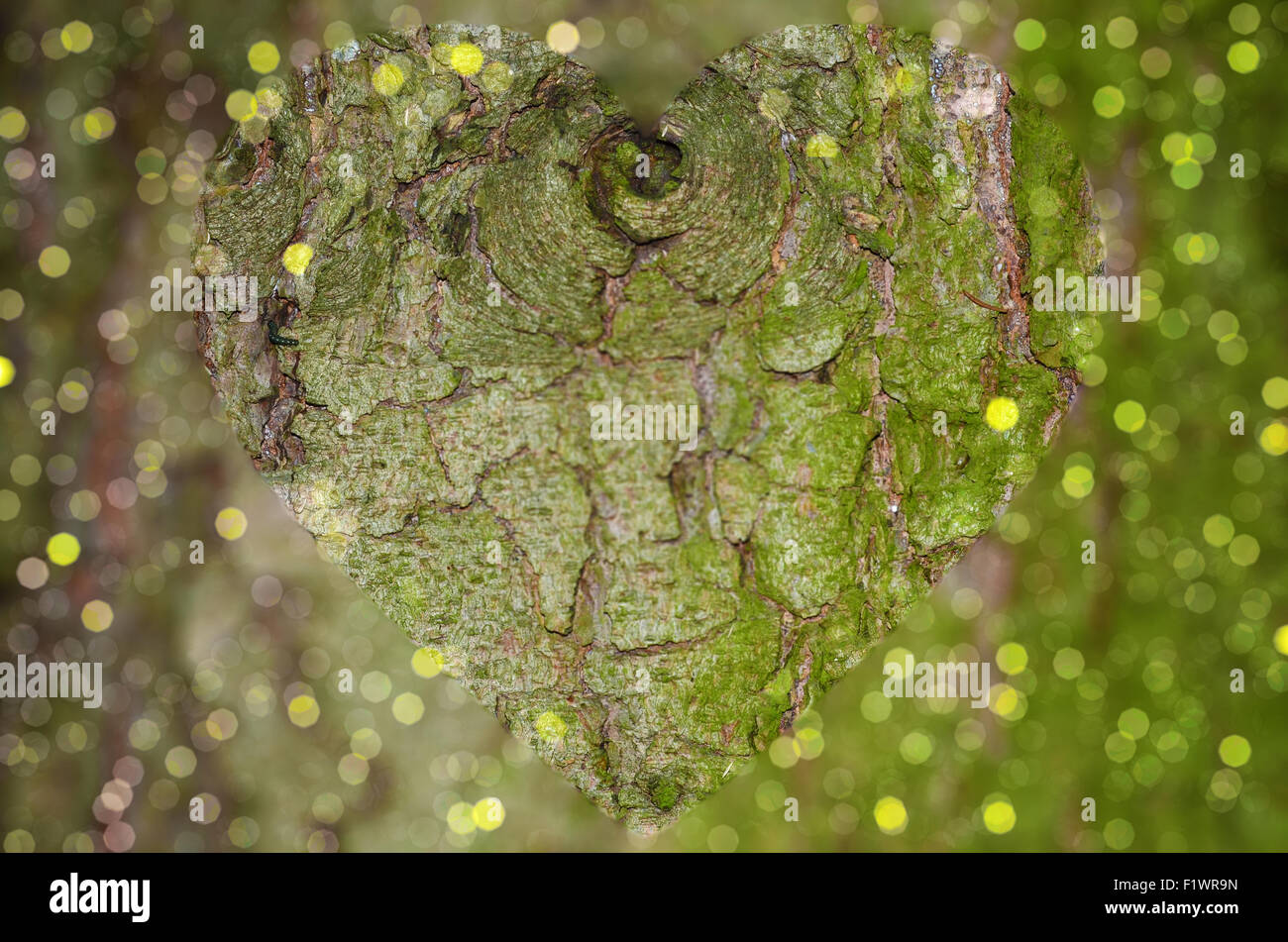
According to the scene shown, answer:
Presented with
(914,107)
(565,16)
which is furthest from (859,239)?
(565,16)

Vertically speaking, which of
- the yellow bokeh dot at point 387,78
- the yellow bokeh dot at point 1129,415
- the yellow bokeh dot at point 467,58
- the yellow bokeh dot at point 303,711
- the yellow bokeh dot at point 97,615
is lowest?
the yellow bokeh dot at point 303,711

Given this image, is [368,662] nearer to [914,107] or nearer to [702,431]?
[702,431]

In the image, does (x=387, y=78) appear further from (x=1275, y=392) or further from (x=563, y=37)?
(x=1275, y=392)

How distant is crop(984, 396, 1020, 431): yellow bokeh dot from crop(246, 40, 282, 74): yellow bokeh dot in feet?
2.62

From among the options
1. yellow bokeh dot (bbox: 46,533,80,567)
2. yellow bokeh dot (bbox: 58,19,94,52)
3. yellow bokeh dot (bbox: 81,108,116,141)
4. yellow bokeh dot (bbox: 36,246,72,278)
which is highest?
yellow bokeh dot (bbox: 58,19,94,52)

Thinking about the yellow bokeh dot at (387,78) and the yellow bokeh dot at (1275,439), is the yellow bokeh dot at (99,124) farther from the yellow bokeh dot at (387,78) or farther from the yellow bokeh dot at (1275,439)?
the yellow bokeh dot at (1275,439)

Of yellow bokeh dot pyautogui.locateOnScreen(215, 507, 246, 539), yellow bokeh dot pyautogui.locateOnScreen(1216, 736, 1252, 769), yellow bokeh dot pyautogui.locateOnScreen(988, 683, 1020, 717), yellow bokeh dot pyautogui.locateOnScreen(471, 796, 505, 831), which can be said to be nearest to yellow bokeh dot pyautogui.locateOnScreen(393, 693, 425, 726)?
yellow bokeh dot pyautogui.locateOnScreen(471, 796, 505, 831)

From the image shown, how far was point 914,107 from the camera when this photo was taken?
797 mm

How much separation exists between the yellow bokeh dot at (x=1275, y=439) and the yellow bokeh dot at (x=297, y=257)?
0.97m

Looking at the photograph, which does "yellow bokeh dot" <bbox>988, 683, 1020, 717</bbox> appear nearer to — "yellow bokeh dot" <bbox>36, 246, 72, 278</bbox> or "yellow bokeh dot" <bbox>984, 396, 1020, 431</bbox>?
"yellow bokeh dot" <bbox>984, 396, 1020, 431</bbox>

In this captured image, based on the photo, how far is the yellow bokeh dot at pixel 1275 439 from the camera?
30.6 inches

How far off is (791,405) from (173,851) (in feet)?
2.57

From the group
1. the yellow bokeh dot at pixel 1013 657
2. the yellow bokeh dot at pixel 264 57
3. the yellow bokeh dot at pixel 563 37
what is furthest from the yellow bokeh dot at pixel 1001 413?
the yellow bokeh dot at pixel 264 57

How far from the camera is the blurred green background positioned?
779 millimetres
